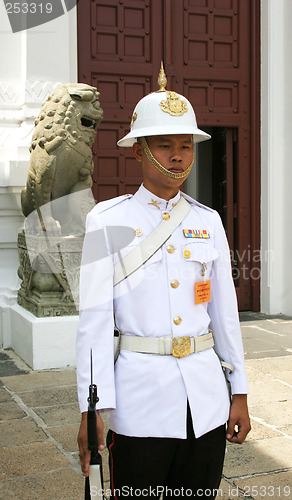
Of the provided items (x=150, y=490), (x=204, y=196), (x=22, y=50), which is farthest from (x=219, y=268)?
(x=204, y=196)

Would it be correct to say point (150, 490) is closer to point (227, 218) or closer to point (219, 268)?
point (219, 268)

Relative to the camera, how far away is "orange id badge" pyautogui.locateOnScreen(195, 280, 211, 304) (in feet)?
6.46

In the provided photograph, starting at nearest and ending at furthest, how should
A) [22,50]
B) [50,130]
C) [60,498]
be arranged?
A: 1. [60,498]
2. [50,130]
3. [22,50]

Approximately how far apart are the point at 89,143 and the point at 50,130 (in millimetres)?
310

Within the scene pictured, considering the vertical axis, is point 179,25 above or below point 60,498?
Result: above

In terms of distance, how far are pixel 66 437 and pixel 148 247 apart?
5.76ft

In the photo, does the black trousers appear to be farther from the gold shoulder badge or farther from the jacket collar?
the gold shoulder badge

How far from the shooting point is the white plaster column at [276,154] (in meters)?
6.77

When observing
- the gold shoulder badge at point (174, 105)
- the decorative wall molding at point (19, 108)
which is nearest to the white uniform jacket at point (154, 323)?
the gold shoulder badge at point (174, 105)

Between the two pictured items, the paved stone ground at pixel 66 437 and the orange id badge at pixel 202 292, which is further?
the paved stone ground at pixel 66 437

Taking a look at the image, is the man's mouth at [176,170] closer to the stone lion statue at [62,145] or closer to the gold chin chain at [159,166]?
the gold chin chain at [159,166]

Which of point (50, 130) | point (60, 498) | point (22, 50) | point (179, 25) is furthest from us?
point (179, 25)

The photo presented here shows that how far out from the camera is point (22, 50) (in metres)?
5.69

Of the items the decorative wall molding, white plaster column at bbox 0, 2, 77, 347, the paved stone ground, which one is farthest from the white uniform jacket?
the decorative wall molding
